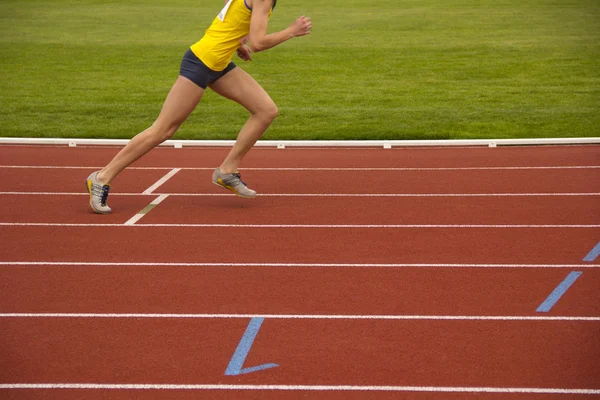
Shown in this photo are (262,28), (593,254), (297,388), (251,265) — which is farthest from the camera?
(262,28)

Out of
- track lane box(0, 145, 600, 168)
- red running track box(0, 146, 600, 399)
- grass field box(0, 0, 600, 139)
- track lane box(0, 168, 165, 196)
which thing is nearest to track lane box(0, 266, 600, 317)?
red running track box(0, 146, 600, 399)

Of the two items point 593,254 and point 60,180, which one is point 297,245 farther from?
point 60,180

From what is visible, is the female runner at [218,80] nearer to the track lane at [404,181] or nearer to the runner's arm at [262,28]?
the runner's arm at [262,28]

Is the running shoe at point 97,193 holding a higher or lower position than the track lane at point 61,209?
higher

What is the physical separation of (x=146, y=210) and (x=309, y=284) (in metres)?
2.58

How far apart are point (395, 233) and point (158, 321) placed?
8.53 ft

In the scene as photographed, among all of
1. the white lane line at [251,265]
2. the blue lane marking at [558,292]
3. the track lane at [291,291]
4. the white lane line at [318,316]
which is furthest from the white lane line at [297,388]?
the white lane line at [251,265]

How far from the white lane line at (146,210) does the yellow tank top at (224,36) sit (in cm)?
136

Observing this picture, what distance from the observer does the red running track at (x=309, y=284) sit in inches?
194

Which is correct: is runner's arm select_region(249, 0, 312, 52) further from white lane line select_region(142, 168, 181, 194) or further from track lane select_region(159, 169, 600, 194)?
white lane line select_region(142, 168, 181, 194)

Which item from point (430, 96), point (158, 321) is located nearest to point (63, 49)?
Result: point (430, 96)

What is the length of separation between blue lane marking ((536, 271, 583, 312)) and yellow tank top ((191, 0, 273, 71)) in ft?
10.6

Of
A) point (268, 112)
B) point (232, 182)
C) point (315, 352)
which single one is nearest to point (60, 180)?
point (232, 182)

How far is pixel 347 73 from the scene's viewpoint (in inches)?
753
